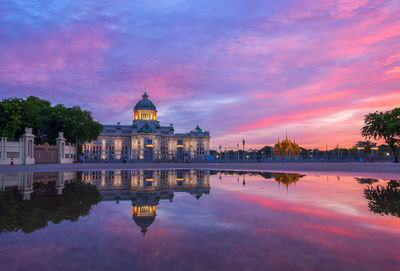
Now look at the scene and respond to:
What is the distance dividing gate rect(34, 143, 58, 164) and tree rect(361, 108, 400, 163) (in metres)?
51.4

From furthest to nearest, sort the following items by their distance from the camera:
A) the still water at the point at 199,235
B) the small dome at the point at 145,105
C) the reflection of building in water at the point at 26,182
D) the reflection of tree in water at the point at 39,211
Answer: the small dome at the point at 145,105 < the reflection of building in water at the point at 26,182 < the reflection of tree in water at the point at 39,211 < the still water at the point at 199,235

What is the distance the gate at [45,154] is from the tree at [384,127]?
5138 centimetres

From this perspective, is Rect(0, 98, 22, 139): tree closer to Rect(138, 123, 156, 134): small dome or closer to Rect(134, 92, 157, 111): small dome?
Rect(138, 123, 156, 134): small dome

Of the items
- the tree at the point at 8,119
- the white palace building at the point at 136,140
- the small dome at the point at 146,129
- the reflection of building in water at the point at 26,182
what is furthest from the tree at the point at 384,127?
the small dome at the point at 146,129

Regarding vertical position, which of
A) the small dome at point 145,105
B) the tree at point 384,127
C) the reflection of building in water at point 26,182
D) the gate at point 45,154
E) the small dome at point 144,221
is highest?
the small dome at point 145,105

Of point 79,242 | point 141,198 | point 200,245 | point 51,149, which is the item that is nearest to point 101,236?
point 79,242

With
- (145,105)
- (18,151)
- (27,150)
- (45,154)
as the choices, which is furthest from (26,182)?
(145,105)

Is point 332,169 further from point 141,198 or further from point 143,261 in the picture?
point 143,261

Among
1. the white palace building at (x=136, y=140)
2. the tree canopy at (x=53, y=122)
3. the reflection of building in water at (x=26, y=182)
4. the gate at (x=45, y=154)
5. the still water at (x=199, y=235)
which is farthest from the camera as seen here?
the white palace building at (x=136, y=140)

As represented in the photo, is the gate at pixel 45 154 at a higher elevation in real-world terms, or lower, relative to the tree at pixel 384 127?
lower

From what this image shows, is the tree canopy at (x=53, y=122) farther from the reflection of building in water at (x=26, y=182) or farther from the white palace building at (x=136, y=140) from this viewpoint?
the white palace building at (x=136, y=140)

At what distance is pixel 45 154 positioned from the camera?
3881cm

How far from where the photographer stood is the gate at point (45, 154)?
37.3 meters

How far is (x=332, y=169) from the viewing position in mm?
25906
